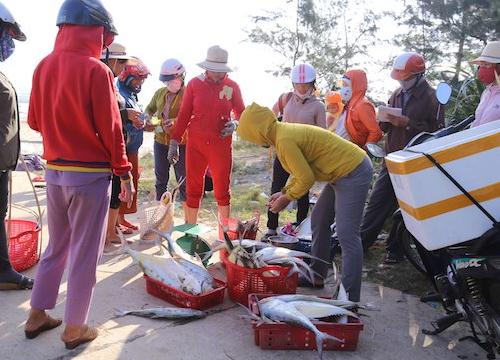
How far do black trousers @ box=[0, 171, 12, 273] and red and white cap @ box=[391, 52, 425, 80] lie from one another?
3.84 m

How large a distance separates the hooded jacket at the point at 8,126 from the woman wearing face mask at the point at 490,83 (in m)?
3.66

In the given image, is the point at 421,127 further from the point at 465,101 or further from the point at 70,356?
the point at 70,356

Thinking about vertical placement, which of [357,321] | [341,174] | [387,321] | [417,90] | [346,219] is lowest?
[387,321]

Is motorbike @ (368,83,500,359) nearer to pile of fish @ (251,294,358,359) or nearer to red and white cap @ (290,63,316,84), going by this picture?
pile of fish @ (251,294,358,359)

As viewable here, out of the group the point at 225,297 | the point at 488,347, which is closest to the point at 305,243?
the point at 225,297

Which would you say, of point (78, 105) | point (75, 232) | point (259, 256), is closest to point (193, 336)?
point (259, 256)

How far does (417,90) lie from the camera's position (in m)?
5.10

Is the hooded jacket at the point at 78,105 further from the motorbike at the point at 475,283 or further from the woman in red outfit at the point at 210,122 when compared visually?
the woman in red outfit at the point at 210,122

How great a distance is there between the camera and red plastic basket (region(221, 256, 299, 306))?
12.7 feet

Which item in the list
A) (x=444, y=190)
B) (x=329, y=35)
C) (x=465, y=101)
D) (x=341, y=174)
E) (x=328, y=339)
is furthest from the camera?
(x=329, y=35)

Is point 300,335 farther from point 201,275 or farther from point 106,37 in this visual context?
point 106,37

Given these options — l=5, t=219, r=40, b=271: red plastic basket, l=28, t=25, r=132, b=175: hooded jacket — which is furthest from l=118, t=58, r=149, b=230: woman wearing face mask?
l=28, t=25, r=132, b=175: hooded jacket

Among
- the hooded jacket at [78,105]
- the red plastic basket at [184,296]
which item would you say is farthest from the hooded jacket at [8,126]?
the red plastic basket at [184,296]

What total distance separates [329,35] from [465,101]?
40.1 ft
